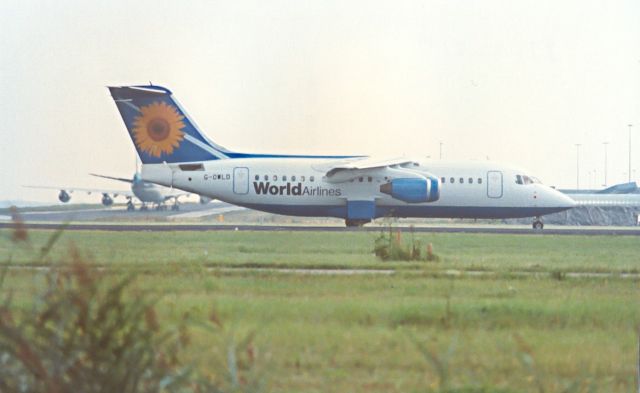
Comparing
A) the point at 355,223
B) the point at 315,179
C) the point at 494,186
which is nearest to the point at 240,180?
the point at 315,179

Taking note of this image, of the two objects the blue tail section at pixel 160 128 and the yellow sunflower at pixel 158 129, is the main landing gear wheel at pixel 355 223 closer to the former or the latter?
the blue tail section at pixel 160 128

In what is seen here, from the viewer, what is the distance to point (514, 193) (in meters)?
52.8

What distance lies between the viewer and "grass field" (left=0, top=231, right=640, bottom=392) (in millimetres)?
11328

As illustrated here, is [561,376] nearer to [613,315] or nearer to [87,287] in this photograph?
[613,315]

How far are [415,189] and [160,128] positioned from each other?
40.5 ft

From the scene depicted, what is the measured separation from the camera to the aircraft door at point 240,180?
51344 millimetres

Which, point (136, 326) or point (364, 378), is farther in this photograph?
point (364, 378)

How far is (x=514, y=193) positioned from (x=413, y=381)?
42.6 m

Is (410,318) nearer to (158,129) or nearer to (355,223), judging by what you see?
(355,223)

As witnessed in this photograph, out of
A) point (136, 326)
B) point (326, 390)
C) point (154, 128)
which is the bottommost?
point (326, 390)

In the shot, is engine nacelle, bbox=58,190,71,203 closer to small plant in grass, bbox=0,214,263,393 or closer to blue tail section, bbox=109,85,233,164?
blue tail section, bbox=109,85,233,164

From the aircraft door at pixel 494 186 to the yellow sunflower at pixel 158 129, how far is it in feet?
47.5

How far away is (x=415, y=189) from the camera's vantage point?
50.8 meters

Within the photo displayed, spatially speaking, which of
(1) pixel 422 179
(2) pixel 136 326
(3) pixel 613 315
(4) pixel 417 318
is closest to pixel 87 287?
(2) pixel 136 326
